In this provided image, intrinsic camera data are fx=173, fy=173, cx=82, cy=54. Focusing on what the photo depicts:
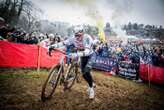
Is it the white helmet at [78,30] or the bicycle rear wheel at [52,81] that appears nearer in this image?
the bicycle rear wheel at [52,81]

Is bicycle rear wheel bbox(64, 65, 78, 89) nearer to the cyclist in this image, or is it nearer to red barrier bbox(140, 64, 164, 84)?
the cyclist

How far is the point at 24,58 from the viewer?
7859 mm

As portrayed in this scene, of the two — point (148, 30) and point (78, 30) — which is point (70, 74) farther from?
point (148, 30)

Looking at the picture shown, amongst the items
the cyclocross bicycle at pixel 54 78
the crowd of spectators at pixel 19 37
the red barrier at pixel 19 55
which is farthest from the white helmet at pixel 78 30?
the crowd of spectators at pixel 19 37

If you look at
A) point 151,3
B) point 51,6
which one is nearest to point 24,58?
point 51,6

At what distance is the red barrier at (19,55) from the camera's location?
718 centimetres

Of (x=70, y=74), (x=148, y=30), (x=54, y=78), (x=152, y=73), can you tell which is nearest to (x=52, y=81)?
(x=54, y=78)

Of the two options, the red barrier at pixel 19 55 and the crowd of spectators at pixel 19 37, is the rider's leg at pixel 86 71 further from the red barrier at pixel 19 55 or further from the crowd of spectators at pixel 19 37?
the crowd of spectators at pixel 19 37

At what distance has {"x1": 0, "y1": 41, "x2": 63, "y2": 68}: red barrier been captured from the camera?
7.18 meters

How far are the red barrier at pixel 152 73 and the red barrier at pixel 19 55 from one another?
5.06 m

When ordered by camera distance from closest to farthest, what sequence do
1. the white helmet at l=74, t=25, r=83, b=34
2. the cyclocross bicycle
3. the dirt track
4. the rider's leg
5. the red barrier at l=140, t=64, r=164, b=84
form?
the dirt track → the cyclocross bicycle → the white helmet at l=74, t=25, r=83, b=34 → the rider's leg → the red barrier at l=140, t=64, r=164, b=84

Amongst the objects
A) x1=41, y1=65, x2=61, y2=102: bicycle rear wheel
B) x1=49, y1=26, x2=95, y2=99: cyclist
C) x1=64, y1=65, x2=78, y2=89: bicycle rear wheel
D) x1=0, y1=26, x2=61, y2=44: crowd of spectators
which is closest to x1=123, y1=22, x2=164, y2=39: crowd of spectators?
x1=0, y1=26, x2=61, y2=44: crowd of spectators

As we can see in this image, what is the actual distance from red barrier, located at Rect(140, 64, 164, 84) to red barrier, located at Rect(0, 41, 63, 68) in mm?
5061

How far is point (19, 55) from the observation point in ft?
25.2
